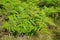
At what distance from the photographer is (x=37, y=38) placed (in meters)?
5.43

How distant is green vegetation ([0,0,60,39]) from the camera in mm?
5367

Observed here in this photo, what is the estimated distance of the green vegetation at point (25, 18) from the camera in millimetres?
5367

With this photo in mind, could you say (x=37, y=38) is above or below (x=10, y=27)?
below

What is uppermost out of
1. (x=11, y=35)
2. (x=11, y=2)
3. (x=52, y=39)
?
(x=11, y=2)

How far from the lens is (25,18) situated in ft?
18.4

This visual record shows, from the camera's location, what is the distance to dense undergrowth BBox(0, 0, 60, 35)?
5367 millimetres

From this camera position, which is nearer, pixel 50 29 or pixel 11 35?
pixel 11 35

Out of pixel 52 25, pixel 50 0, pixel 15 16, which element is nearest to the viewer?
pixel 15 16

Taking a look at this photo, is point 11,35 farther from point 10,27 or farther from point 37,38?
point 37,38

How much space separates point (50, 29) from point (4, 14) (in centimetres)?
124

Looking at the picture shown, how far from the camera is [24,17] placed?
5.56m

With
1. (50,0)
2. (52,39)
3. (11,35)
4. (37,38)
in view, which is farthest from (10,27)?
(50,0)

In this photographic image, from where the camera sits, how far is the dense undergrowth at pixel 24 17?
5367 mm

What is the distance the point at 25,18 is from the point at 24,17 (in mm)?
51
